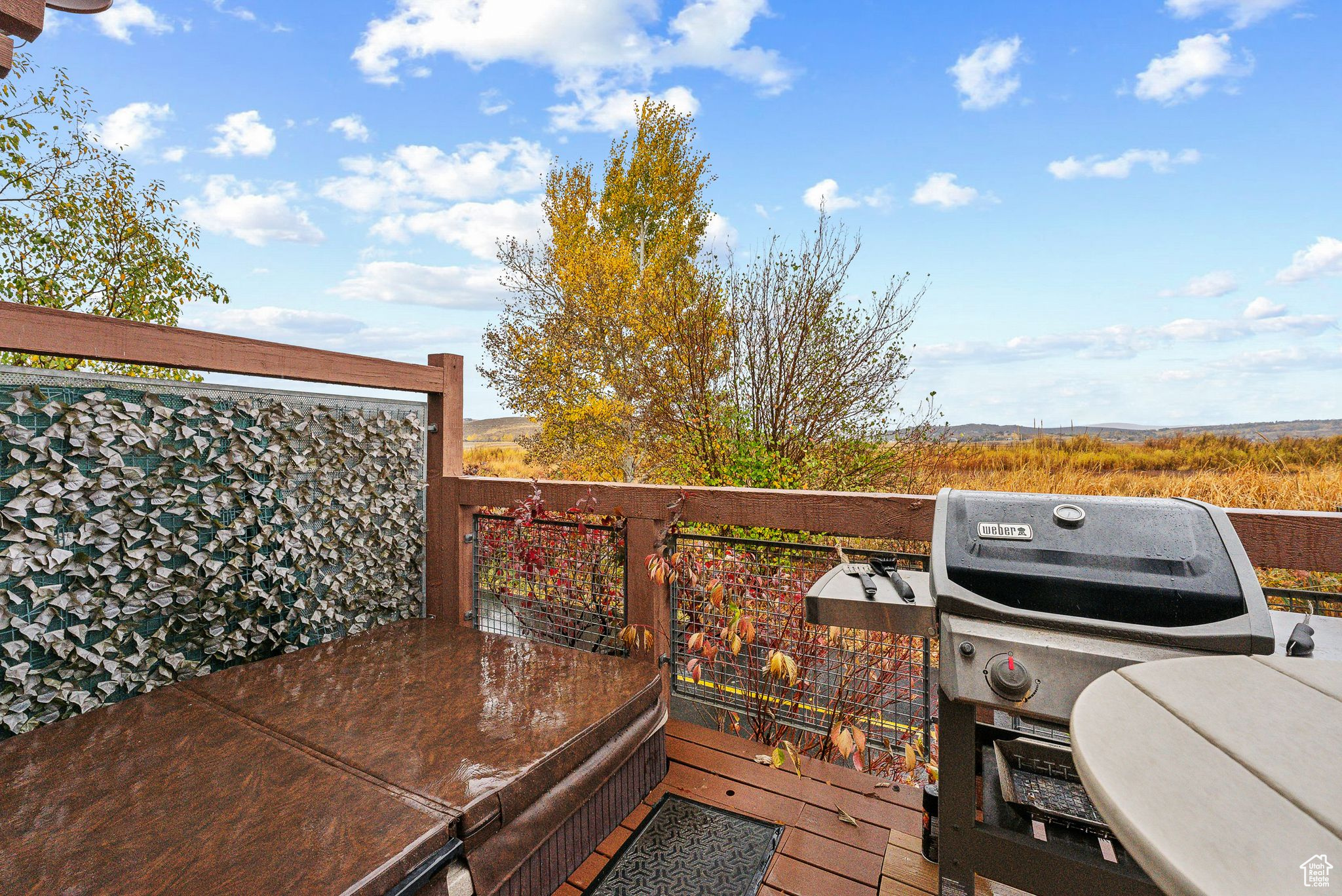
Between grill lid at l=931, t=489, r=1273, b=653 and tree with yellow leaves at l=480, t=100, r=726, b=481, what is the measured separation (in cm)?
771

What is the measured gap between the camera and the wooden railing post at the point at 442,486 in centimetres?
301

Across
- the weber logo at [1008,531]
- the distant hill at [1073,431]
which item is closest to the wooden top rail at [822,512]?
the weber logo at [1008,531]

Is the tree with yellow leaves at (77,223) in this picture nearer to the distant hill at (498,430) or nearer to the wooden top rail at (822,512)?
the distant hill at (498,430)

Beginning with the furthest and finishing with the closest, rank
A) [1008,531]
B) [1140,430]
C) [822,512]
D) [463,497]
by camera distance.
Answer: [1140,430] < [463,497] < [822,512] < [1008,531]

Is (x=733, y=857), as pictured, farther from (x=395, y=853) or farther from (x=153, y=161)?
(x=153, y=161)

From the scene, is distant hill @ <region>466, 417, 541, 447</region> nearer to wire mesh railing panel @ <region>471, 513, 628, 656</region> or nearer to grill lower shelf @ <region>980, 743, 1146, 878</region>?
wire mesh railing panel @ <region>471, 513, 628, 656</region>

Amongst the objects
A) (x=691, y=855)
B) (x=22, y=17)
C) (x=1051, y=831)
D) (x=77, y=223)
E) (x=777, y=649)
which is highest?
(x=77, y=223)

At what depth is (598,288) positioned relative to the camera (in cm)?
977

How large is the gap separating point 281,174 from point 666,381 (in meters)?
5.52

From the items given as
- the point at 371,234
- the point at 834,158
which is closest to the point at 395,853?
the point at 834,158

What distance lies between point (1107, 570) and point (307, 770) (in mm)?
2010

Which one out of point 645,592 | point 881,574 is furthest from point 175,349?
point 881,574

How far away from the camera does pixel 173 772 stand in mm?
1445

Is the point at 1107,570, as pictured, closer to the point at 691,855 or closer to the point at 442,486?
the point at 691,855
